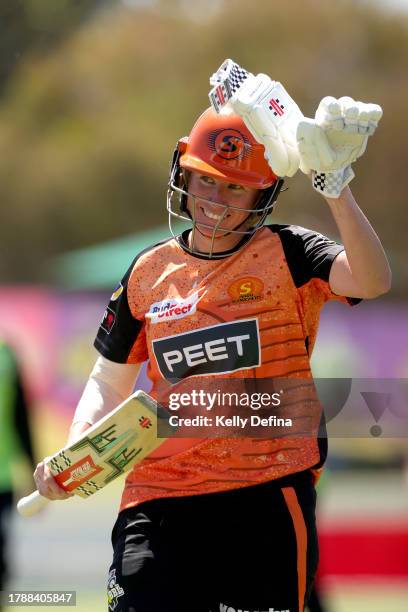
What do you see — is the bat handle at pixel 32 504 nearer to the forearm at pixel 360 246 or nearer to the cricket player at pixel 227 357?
the cricket player at pixel 227 357

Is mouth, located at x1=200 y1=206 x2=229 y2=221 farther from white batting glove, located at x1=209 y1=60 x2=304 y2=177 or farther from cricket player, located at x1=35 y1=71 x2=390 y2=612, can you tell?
white batting glove, located at x1=209 y1=60 x2=304 y2=177

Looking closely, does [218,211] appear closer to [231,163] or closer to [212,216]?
[212,216]

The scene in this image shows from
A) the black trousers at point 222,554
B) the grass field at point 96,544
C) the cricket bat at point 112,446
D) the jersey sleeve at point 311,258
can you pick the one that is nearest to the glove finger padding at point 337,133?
the jersey sleeve at point 311,258

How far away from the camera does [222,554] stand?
368 cm

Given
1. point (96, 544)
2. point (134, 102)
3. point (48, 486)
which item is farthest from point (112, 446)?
point (134, 102)

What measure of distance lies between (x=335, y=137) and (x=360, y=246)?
33cm

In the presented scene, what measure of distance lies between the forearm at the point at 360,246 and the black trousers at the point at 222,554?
63 cm

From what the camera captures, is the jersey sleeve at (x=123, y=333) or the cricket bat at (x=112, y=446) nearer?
the cricket bat at (x=112, y=446)

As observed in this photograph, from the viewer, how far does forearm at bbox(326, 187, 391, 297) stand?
3467mm

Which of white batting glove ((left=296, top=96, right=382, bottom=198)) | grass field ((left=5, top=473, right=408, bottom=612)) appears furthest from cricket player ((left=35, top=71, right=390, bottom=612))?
grass field ((left=5, top=473, right=408, bottom=612))

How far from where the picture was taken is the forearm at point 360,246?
347 cm

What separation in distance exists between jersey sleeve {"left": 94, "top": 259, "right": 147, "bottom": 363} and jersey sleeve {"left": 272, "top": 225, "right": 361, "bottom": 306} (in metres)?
0.51

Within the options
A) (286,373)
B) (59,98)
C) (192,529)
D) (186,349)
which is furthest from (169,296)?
(59,98)

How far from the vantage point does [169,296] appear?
3875 mm
